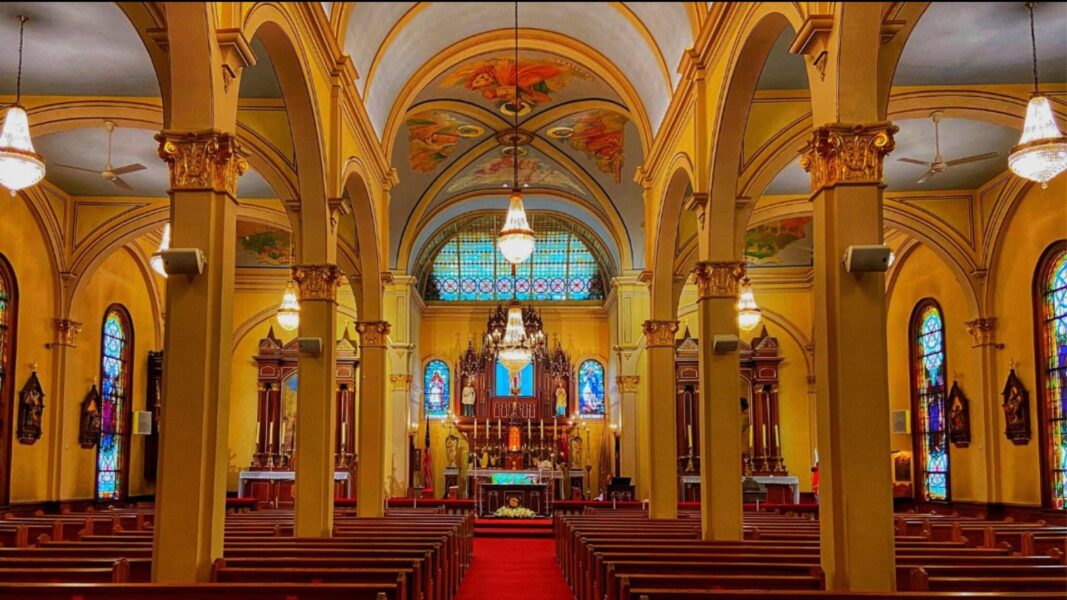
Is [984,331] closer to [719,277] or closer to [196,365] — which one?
[719,277]

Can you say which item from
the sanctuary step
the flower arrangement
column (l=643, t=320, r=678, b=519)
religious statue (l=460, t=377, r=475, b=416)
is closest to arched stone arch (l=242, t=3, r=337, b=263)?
column (l=643, t=320, r=678, b=519)

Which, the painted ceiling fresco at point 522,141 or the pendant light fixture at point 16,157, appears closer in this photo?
the pendant light fixture at point 16,157

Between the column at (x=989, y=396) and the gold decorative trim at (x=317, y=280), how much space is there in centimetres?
1204

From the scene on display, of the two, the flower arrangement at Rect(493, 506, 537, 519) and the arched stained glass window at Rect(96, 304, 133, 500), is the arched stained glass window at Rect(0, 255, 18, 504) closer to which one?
the arched stained glass window at Rect(96, 304, 133, 500)

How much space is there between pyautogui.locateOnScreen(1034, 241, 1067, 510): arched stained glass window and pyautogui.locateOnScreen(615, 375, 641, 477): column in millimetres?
10755

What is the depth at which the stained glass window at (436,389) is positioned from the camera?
103ft

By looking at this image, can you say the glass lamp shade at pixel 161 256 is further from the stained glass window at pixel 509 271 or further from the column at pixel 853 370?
the stained glass window at pixel 509 271

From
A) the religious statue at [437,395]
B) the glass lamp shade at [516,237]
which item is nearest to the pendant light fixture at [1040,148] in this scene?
the glass lamp shade at [516,237]

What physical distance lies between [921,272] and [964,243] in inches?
108

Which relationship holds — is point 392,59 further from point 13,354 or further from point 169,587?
point 169,587

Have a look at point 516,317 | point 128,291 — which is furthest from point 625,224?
point 128,291

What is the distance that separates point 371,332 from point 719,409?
23.9 feet

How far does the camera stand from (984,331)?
61.7 ft

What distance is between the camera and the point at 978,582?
25.0 feet
